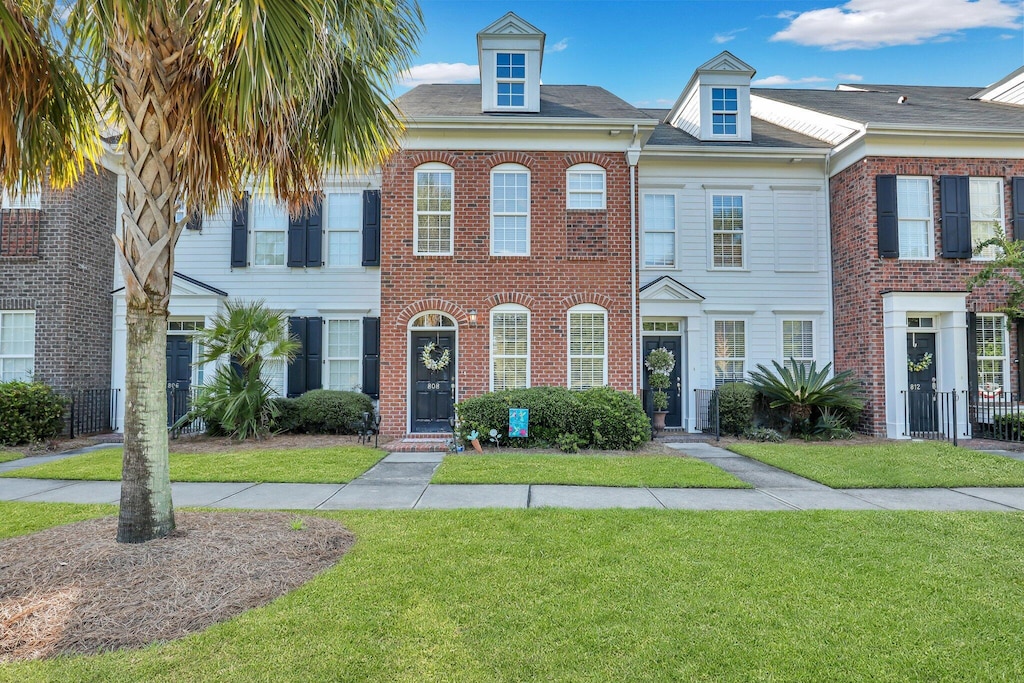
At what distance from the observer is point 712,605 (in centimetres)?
345

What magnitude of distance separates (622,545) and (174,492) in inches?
213

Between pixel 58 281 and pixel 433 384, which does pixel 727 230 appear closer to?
pixel 433 384

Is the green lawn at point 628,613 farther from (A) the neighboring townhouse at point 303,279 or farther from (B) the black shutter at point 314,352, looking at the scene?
(A) the neighboring townhouse at point 303,279

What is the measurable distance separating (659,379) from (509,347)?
356cm

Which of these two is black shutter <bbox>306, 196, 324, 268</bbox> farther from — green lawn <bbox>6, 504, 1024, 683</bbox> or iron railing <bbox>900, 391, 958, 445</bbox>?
iron railing <bbox>900, 391, 958, 445</bbox>

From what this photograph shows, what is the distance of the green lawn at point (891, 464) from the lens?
7215mm

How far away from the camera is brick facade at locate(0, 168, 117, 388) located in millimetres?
11797

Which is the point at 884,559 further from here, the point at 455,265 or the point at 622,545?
the point at 455,265

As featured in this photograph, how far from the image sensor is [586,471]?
7781 millimetres

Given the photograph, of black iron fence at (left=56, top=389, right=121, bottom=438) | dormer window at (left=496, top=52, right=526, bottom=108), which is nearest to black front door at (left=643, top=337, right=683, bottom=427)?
dormer window at (left=496, top=52, right=526, bottom=108)

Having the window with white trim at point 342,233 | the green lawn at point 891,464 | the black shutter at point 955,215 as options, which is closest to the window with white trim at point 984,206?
the black shutter at point 955,215

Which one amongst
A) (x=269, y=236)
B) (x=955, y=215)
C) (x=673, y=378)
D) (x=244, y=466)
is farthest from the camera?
(x=269, y=236)

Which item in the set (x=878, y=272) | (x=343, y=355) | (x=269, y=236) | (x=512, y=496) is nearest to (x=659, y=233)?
(x=878, y=272)

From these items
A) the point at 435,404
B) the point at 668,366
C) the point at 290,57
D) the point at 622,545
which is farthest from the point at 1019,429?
the point at 290,57
